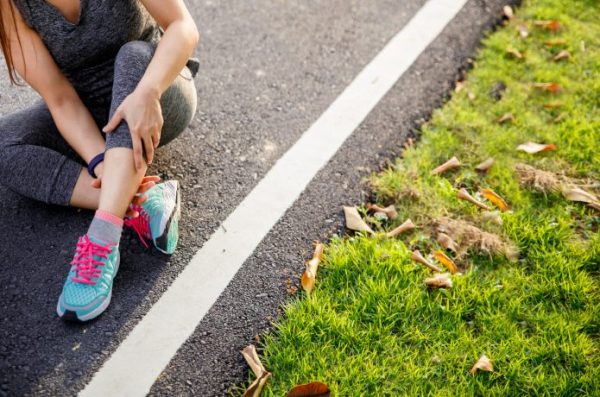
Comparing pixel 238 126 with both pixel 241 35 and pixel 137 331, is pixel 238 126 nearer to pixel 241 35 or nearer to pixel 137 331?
pixel 241 35

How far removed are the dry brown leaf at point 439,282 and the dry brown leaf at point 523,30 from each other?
7.14ft

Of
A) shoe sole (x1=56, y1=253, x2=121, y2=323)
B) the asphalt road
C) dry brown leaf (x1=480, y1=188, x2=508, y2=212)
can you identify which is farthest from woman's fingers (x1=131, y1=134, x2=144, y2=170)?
dry brown leaf (x1=480, y1=188, x2=508, y2=212)

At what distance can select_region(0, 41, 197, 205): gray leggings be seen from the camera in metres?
2.20

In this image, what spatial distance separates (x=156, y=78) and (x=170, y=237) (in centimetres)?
64

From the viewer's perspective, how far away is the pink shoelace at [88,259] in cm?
208

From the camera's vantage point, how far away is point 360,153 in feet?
9.34

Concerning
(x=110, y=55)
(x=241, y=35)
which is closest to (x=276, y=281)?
(x=110, y=55)

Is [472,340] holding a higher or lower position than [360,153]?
lower

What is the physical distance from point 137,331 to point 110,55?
3.96 ft

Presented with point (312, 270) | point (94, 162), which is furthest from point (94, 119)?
point (312, 270)

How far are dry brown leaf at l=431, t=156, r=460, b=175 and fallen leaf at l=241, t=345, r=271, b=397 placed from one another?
1324 millimetres

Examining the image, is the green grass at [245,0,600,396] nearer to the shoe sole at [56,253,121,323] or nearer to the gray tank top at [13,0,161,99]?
the shoe sole at [56,253,121,323]

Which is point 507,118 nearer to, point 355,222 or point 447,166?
point 447,166

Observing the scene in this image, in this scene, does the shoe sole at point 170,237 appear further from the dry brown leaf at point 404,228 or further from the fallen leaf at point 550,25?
the fallen leaf at point 550,25
